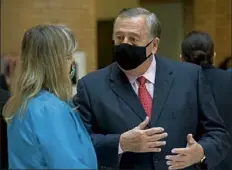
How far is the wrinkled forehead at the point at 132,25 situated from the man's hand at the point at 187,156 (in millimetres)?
496

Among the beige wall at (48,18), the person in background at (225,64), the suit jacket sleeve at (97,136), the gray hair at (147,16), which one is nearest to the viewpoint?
the suit jacket sleeve at (97,136)

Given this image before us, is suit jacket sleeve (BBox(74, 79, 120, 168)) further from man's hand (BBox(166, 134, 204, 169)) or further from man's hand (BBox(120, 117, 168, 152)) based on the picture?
man's hand (BBox(166, 134, 204, 169))

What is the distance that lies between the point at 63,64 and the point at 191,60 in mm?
1366

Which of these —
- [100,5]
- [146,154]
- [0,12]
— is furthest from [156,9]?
[146,154]

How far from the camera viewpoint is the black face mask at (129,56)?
84.3 inches

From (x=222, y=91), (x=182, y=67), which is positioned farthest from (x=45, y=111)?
(x=222, y=91)

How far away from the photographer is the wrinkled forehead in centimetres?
217

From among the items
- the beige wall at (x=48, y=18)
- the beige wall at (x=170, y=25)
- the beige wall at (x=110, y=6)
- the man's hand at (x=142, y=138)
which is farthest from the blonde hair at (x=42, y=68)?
the beige wall at (x=48, y=18)

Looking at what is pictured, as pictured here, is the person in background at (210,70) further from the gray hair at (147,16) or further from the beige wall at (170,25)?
the gray hair at (147,16)

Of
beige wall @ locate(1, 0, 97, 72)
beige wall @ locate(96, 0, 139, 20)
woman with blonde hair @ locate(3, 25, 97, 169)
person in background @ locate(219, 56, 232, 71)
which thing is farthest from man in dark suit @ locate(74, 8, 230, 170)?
person in background @ locate(219, 56, 232, 71)

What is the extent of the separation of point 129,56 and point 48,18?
165 cm

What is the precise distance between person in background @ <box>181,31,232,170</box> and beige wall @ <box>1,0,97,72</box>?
915 mm

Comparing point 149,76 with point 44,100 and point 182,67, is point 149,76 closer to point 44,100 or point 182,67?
point 182,67

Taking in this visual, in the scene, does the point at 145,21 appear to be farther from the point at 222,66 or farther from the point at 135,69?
the point at 222,66
